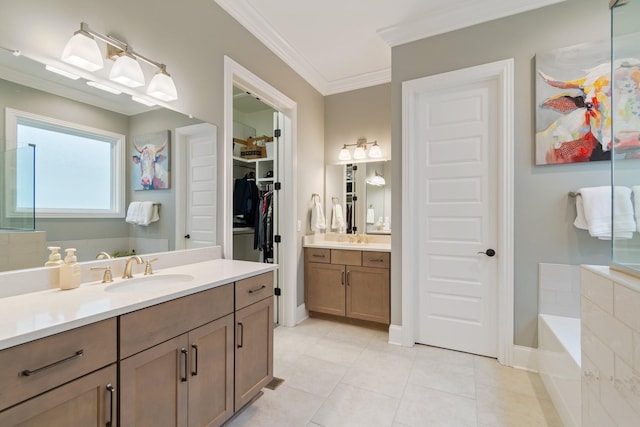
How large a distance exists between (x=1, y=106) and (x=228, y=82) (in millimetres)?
1306

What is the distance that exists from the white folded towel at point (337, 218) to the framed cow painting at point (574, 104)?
6.61 ft

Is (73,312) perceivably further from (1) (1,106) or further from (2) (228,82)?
(2) (228,82)

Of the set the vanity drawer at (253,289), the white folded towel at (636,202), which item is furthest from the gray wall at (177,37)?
the white folded towel at (636,202)

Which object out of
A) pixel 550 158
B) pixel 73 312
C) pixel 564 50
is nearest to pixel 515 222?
pixel 550 158

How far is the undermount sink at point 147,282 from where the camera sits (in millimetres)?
1399

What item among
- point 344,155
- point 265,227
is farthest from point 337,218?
point 265,227

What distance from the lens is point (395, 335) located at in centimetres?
263

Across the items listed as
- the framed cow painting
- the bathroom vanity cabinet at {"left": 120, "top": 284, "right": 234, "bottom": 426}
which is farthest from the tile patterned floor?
the framed cow painting

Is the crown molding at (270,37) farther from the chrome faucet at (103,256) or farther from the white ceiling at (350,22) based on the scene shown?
the chrome faucet at (103,256)

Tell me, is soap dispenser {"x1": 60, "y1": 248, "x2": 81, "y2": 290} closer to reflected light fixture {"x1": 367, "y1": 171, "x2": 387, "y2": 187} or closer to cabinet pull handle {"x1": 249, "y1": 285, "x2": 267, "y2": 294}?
cabinet pull handle {"x1": 249, "y1": 285, "x2": 267, "y2": 294}

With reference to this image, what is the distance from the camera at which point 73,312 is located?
966 millimetres

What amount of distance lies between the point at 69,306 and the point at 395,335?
241 centimetres

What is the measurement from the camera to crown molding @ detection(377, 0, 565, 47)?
219 centimetres

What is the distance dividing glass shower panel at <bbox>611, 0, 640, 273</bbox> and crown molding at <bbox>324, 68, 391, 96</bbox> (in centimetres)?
241
